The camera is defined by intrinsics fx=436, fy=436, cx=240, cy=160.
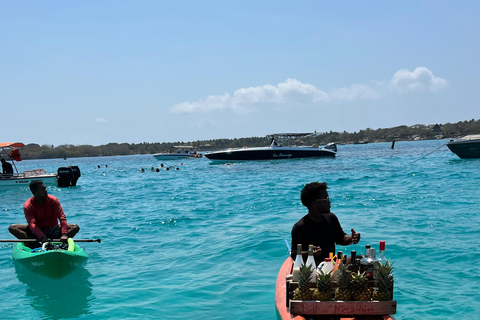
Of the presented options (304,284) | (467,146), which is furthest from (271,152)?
(304,284)

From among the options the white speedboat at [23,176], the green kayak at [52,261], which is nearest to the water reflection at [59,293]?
the green kayak at [52,261]

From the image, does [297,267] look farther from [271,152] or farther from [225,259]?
[271,152]

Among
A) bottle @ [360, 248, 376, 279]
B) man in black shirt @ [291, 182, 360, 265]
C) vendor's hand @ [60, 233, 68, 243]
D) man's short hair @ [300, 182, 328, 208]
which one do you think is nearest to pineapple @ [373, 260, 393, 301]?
bottle @ [360, 248, 376, 279]

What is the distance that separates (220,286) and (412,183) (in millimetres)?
20957

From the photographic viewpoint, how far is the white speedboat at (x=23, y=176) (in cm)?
3130

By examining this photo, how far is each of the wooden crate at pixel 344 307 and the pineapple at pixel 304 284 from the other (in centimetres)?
8

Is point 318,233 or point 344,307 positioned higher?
point 318,233

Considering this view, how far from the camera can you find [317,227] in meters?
6.04

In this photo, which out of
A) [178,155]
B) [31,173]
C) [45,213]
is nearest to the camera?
[45,213]

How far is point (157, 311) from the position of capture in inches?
304

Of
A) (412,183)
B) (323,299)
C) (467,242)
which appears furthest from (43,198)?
(412,183)

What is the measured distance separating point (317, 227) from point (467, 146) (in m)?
40.6

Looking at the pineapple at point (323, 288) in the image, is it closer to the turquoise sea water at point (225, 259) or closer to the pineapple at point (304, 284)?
the pineapple at point (304, 284)

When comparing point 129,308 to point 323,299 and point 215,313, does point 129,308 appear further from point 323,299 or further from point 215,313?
point 323,299
